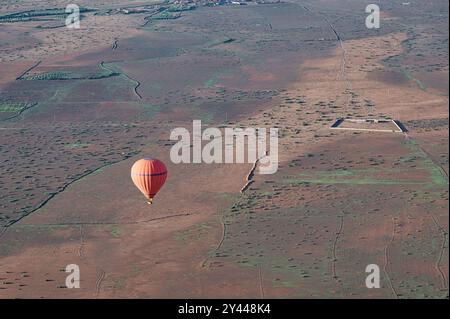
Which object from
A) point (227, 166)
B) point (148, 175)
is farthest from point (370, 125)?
point (148, 175)

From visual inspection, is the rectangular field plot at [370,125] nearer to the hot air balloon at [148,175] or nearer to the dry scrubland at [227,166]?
the dry scrubland at [227,166]

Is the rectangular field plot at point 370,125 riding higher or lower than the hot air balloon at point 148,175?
lower

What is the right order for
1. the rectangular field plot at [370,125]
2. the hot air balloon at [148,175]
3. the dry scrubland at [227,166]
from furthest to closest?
the rectangular field plot at [370,125], the hot air balloon at [148,175], the dry scrubland at [227,166]

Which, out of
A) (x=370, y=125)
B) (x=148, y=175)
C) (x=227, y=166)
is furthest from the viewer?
(x=370, y=125)

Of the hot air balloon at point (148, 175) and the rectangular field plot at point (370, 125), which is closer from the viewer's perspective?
the hot air balloon at point (148, 175)

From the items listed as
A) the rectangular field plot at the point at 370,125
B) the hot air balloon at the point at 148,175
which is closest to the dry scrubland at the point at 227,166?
the rectangular field plot at the point at 370,125

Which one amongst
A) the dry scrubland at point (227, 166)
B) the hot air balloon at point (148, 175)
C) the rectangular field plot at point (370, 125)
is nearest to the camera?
the dry scrubland at point (227, 166)

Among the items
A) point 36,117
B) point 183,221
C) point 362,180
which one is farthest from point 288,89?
point 183,221

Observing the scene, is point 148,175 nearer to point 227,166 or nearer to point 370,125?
point 227,166
